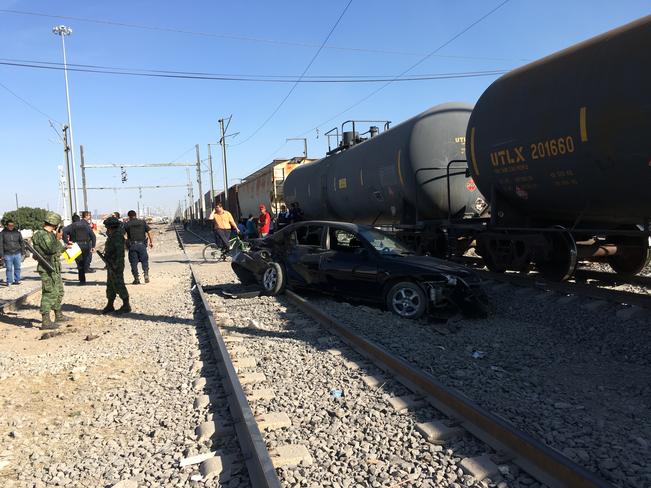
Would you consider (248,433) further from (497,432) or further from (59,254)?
(59,254)

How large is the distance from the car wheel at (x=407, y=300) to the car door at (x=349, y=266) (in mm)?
344

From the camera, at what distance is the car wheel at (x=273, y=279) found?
→ 9.16 meters

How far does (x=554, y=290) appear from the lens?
8000mm

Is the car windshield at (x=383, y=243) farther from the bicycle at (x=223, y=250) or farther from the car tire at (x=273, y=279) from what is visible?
the bicycle at (x=223, y=250)

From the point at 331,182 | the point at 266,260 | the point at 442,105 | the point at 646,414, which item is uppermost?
the point at 442,105

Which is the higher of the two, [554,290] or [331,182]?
[331,182]

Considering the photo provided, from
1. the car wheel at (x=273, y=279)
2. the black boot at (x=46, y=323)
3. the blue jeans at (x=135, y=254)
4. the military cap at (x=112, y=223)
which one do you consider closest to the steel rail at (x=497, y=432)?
the car wheel at (x=273, y=279)

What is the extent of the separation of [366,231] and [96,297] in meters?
6.06

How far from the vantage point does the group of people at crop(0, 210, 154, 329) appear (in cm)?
748

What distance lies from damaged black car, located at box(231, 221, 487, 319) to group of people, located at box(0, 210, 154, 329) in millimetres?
2412

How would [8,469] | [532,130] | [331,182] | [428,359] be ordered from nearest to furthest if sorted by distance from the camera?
1. [8,469]
2. [428,359]
3. [532,130]
4. [331,182]

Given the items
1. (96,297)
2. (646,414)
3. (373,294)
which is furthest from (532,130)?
(96,297)

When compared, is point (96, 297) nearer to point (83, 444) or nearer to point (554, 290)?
point (83, 444)

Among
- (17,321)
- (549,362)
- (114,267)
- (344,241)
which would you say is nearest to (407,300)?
(344,241)
